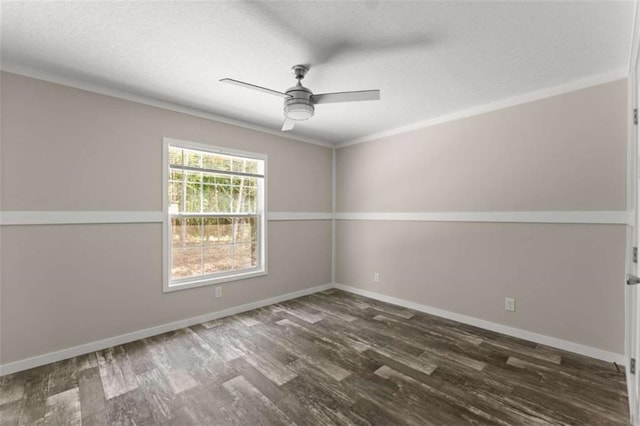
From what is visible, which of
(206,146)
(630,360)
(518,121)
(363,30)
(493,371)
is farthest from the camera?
(206,146)

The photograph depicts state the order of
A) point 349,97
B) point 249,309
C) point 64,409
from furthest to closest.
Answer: point 249,309 → point 349,97 → point 64,409

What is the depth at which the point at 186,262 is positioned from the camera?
3.38 metres

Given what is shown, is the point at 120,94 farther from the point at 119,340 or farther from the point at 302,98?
the point at 119,340

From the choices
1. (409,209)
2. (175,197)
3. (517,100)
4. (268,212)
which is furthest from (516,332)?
(175,197)

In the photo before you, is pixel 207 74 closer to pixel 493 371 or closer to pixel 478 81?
pixel 478 81

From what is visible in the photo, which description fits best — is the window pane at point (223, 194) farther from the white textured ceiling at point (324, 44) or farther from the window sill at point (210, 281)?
the white textured ceiling at point (324, 44)

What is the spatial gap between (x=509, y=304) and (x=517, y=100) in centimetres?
216

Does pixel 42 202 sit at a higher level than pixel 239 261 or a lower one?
higher

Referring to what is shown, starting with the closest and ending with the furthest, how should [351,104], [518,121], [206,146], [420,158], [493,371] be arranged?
[493,371], [518,121], [351,104], [206,146], [420,158]

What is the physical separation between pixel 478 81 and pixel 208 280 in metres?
3.63

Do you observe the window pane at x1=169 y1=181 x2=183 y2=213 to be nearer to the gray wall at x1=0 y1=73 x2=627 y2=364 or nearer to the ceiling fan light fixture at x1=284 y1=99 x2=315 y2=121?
the gray wall at x1=0 y1=73 x2=627 y2=364

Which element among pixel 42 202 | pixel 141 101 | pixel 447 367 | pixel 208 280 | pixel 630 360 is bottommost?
pixel 447 367

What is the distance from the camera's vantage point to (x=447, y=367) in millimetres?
2385

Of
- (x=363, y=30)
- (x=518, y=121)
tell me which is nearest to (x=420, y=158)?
(x=518, y=121)
